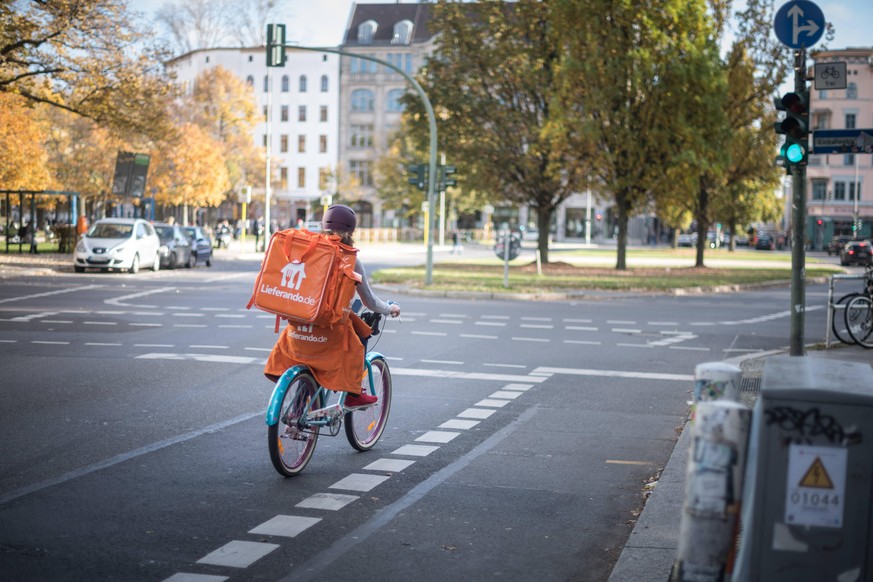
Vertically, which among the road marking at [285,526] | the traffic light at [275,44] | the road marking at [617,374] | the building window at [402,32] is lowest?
the road marking at [617,374]

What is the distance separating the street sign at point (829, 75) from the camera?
43.2 feet

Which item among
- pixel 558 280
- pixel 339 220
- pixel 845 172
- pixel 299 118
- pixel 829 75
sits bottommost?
pixel 558 280

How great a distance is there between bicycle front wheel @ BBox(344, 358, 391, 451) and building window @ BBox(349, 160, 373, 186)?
102 metres

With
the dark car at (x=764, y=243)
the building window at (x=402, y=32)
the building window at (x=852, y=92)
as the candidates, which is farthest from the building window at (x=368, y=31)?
the building window at (x=852, y=92)

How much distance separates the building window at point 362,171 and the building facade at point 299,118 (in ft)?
5.90

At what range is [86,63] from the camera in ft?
114

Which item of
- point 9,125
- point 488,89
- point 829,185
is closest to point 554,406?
point 488,89

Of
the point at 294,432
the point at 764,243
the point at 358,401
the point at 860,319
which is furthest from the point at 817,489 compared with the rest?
the point at 764,243

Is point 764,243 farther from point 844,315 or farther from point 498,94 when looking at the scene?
point 844,315

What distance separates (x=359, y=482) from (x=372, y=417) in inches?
48.8

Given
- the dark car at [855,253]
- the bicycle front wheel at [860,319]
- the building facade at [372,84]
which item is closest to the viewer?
the bicycle front wheel at [860,319]

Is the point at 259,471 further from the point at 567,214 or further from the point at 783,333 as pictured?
the point at 567,214

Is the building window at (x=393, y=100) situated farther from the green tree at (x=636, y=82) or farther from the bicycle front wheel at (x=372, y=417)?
the bicycle front wheel at (x=372, y=417)

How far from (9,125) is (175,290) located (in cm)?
2177
